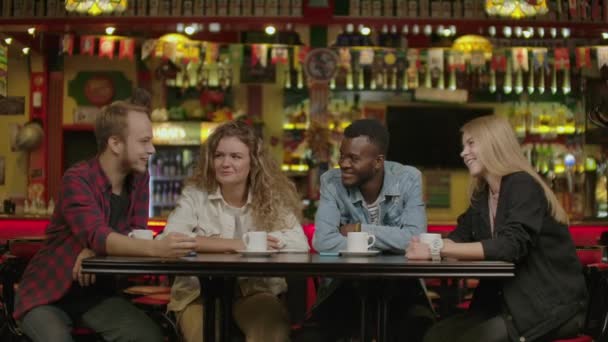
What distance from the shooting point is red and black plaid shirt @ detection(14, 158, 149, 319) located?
3.21m

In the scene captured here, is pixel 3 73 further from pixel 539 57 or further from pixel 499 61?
pixel 539 57

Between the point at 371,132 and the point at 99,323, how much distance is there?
1.37 m

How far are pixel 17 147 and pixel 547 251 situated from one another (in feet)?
32.7

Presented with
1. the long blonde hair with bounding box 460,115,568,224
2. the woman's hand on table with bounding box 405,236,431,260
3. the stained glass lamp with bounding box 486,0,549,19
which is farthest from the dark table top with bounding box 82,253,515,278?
the stained glass lamp with bounding box 486,0,549,19

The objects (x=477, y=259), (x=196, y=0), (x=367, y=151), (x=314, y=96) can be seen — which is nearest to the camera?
(x=477, y=259)

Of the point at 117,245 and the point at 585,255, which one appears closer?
the point at 117,245

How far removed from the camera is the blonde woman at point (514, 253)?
3129 mm

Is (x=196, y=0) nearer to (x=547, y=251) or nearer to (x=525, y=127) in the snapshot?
(x=525, y=127)

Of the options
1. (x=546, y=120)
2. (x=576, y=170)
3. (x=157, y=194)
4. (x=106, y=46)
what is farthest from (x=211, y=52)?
(x=576, y=170)

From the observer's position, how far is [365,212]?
3.79 meters

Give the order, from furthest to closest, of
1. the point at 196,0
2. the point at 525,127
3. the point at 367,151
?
the point at 525,127 < the point at 196,0 < the point at 367,151

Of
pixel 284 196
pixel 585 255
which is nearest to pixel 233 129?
pixel 284 196

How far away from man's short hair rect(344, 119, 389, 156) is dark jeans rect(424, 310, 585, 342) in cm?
81

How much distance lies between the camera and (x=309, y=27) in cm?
966
